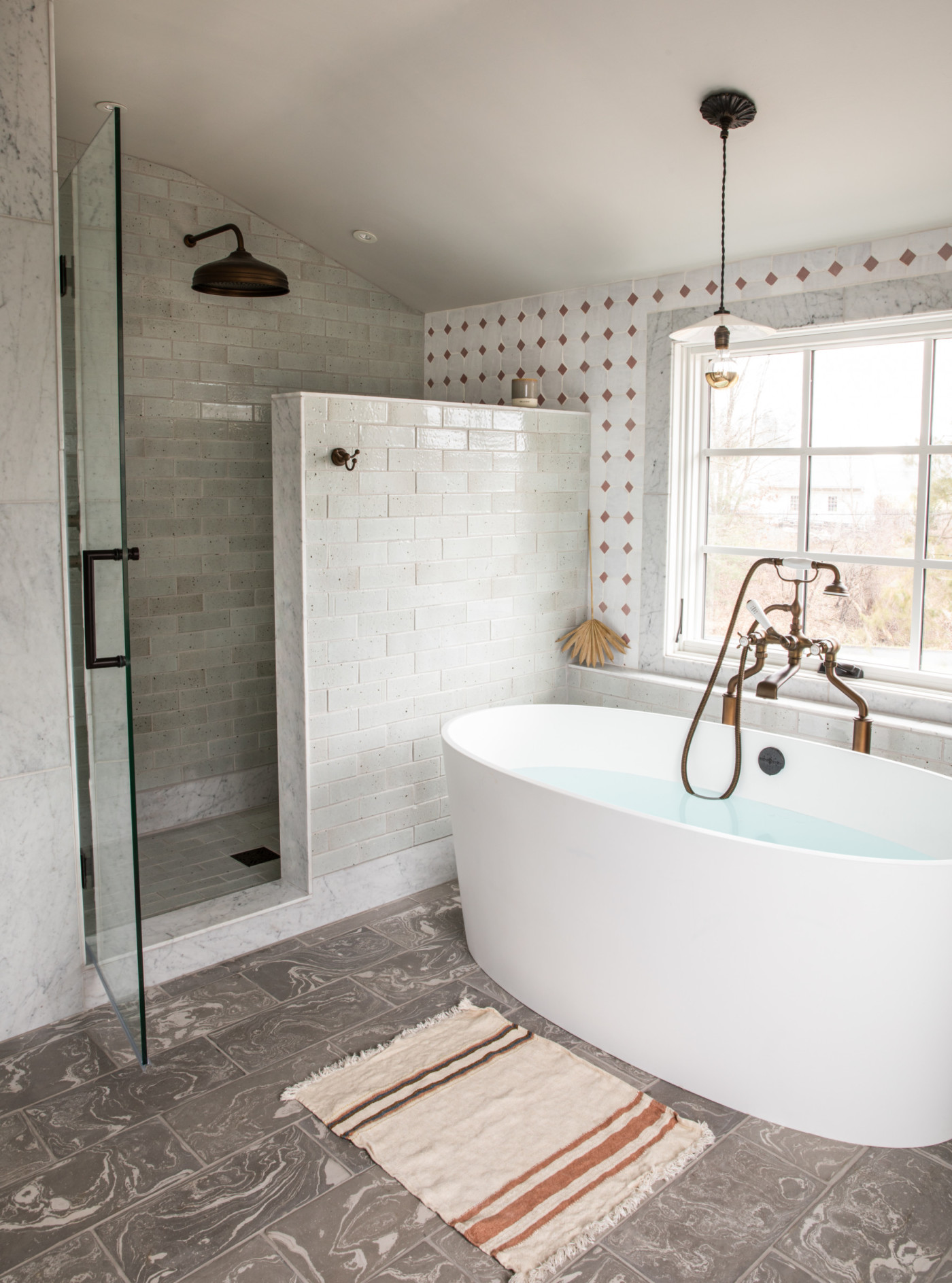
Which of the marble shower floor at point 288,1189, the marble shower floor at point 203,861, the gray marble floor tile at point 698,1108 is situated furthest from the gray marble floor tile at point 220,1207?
the marble shower floor at point 203,861

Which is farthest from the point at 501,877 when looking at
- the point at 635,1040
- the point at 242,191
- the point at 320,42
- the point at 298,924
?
the point at 242,191

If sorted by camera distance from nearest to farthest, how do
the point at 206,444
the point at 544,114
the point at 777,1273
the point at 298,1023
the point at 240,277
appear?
the point at 777,1273 → the point at 298,1023 → the point at 544,114 → the point at 240,277 → the point at 206,444

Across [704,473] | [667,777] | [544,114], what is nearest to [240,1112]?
[667,777]

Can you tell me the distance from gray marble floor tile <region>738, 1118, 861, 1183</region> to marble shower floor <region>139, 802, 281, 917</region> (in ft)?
6.62

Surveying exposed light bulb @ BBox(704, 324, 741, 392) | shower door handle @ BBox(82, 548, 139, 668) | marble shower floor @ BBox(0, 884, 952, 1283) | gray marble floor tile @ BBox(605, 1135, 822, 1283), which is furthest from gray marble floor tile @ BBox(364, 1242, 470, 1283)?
exposed light bulb @ BBox(704, 324, 741, 392)

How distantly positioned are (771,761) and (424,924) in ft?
4.64

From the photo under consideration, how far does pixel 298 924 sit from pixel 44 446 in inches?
73.7

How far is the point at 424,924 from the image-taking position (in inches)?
140

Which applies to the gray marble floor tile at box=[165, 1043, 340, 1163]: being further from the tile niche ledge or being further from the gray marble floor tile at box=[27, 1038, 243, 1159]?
the tile niche ledge

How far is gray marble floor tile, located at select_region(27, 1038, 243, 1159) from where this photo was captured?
2.42m

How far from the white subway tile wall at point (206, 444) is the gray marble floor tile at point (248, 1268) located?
2.50m

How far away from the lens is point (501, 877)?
9.78 feet

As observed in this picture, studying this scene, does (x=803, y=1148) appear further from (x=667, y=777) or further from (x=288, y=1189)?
(x=667, y=777)

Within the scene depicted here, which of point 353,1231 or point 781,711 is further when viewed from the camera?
point 781,711
